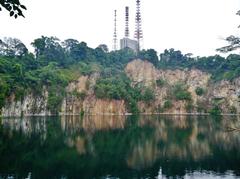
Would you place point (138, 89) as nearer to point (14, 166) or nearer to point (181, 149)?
point (181, 149)

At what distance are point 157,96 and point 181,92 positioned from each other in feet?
27.4

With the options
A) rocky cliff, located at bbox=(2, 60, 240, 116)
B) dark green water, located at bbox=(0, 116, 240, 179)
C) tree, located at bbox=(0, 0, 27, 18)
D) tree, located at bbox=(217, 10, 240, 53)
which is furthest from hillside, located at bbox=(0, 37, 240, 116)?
tree, located at bbox=(0, 0, 27, 18)

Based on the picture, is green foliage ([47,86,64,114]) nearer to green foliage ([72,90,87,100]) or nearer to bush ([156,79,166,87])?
green foliage ([72,90,87,100])

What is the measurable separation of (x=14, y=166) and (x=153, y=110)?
86.8 meters

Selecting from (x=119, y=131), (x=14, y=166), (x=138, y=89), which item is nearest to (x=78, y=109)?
(x=138, y=89)

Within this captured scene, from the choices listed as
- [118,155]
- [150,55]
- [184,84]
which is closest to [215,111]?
[184,84]

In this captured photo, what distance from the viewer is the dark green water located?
27219 mm

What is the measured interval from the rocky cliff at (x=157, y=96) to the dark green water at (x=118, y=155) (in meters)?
43.1

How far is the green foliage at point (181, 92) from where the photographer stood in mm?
110650

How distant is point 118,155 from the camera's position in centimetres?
3512

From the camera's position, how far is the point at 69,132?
5106 cm

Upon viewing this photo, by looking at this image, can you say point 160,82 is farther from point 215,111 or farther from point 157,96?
point 215,111

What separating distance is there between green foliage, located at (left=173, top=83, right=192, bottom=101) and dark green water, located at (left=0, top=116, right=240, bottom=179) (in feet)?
194

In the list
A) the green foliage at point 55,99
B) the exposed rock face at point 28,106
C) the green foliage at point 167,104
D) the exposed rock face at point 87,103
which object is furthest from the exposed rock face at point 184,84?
the exposed rock face at point 28,106
